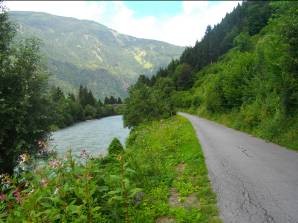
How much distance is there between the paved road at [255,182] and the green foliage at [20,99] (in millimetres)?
8811

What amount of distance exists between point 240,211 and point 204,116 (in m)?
48.0

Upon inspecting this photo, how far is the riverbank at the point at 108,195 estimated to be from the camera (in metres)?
6.85

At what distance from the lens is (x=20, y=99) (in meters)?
18.5

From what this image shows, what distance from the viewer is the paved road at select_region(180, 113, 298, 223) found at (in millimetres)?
8562

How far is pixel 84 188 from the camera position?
7.02m

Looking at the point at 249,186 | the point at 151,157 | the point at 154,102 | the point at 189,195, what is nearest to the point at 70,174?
the point at 189,195

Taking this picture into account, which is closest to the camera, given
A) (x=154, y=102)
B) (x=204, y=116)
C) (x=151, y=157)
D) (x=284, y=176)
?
(x=284, y=176)

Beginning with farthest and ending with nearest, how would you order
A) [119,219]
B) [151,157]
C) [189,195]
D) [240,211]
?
[151,157], [189,195], [240,211], [119,219]

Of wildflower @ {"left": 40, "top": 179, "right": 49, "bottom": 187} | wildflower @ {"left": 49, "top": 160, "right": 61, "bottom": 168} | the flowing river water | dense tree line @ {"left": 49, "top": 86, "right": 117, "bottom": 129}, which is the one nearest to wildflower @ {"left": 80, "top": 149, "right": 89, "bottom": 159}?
wildflower @ {"left": 49, "top": 160, "right": 61, "bottom": 168}

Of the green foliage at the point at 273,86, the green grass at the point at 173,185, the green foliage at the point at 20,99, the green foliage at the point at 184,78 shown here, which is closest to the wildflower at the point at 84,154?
the green grass at the point at 173,185

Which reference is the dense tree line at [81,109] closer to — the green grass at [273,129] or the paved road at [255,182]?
the green grass at [273,129]

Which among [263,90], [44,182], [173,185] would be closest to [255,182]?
[173,185]

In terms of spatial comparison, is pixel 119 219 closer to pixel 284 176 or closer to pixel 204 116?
pixel 284 176

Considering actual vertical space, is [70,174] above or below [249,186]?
above
